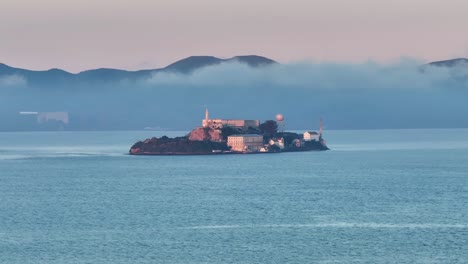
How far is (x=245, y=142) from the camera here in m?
166

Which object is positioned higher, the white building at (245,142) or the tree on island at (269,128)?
the tree on island at (269,128)

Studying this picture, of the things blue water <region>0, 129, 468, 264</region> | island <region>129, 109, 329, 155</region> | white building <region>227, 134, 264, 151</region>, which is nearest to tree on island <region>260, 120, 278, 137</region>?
island <region>129, 109, 329, 155</region>

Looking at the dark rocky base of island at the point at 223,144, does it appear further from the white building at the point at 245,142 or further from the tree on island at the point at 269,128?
the tree on island at the point at 269,128

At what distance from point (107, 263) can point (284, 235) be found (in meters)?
12.1

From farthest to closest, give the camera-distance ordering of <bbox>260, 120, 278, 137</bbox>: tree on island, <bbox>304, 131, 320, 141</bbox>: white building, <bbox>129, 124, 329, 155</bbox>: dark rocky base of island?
<bbox>304, 131, 320, 141</bbox>: white building → <bbox>260, 120, 278, 137</bbox>: tree on island → <bbox>129, 124, 329, 155</bbox>: dark rocky base of island

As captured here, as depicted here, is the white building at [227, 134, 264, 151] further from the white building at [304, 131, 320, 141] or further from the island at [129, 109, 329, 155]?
the white building at [304, 131, 320, 141]

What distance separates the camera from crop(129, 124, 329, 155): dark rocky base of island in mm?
162000

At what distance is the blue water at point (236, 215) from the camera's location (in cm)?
4969

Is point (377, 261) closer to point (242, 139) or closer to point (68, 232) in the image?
point (68, 232)

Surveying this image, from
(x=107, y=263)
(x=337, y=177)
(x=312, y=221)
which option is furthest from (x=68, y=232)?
(x=337, y=177)

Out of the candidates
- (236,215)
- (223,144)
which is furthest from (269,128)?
(236,215)

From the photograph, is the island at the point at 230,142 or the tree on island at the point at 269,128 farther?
the tree on island at the point at 269,128

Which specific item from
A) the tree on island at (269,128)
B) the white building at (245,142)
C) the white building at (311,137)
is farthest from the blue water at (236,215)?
the white building at (311,137)

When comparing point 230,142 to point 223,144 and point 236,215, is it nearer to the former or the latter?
point 223,144
